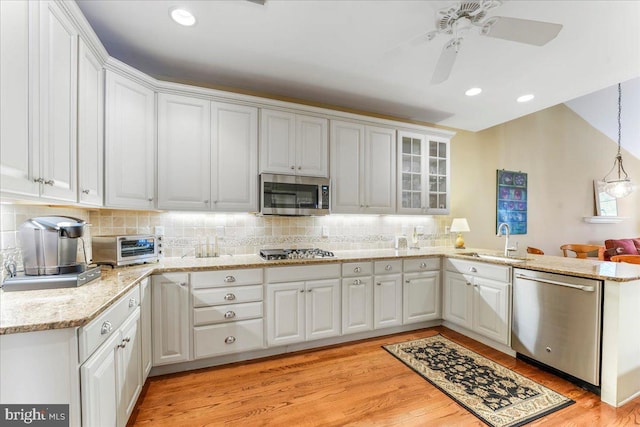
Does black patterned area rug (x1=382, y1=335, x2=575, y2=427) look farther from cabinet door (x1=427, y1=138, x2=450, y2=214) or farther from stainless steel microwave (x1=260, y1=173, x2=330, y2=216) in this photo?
cabinet door (x1=427, y1=138, x2=450, y2=214)

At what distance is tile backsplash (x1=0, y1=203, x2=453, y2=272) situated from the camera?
1.98 m

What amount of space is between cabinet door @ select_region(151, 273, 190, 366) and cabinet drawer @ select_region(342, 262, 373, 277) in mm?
1465

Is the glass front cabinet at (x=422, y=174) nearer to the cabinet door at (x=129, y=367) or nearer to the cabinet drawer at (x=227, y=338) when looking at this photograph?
the cabinet drawer at (x=227, y=338)

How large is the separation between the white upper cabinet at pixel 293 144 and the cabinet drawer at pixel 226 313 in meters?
1.31

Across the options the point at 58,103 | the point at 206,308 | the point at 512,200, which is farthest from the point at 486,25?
the point at 512,200

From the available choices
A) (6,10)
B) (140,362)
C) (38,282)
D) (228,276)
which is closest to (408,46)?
(6,10)

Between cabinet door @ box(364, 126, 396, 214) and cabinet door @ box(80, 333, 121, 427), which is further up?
cabinet door @ box(364, 126, 396, 214)

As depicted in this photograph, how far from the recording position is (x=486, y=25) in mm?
1793

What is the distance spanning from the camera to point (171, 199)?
8.33 feet

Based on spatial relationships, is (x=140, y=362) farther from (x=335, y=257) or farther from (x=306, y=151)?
(x=306, y=151)

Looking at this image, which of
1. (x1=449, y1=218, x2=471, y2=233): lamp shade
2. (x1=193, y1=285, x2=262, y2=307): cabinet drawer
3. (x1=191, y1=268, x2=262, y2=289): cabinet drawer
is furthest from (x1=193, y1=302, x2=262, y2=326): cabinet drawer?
(x1=449, y1=218, x2=471, y2=233): lamp shade

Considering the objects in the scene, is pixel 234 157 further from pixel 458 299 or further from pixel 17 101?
pixel 458 299

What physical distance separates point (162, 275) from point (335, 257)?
1.56 m

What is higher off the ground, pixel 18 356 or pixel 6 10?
pixel 6 10
